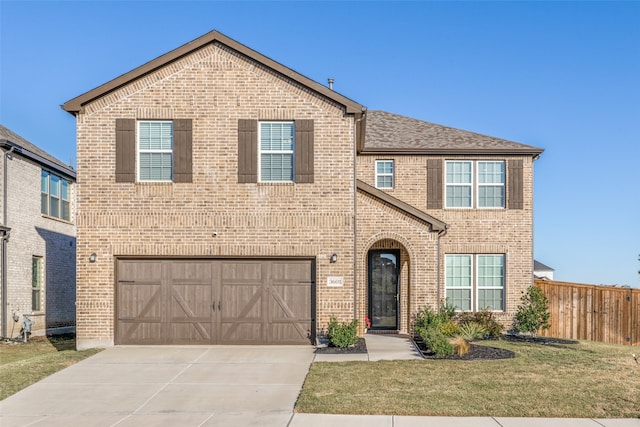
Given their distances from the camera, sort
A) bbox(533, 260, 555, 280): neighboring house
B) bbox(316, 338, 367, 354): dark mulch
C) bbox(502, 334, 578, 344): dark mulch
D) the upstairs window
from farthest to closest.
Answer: bbox(533, 260, 555, 280): neighboring house, the upstairs window, bbox(502, 334, 578, 344): dark mulch, bbox(316, 338, 367, 354): dark mulch

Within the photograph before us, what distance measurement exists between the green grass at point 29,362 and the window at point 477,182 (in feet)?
39.2

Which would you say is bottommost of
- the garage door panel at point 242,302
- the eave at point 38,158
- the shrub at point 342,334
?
the shrub at point 342,334

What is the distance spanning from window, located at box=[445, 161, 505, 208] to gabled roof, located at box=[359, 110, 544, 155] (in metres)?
0.48

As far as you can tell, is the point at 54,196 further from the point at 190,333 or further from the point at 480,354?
the point at 480,354

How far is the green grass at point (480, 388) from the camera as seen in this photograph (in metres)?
Result: 10.1

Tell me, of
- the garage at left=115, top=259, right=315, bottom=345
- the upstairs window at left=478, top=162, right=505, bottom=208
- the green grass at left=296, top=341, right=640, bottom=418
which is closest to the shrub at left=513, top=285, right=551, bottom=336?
the upstairs window at left=478, top=162, right=505, bottom=208

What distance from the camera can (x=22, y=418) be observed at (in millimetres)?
9867

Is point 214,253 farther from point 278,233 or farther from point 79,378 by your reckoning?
point 79,378

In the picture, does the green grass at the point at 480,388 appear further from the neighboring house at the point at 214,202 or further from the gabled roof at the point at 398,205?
the gabled roof at the point at 398,205

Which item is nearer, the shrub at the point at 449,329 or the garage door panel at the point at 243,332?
the garage door panel at the point at 243,332

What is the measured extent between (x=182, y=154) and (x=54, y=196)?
10680mm

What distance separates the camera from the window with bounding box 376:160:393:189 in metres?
21.8

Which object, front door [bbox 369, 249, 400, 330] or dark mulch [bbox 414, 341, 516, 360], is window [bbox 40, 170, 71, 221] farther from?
dark mulch [bbox 414, 341, 516, 360]

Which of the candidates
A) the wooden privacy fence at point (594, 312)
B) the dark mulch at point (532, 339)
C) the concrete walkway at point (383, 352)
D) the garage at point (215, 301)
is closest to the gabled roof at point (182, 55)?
the garage at point (215, 301)
